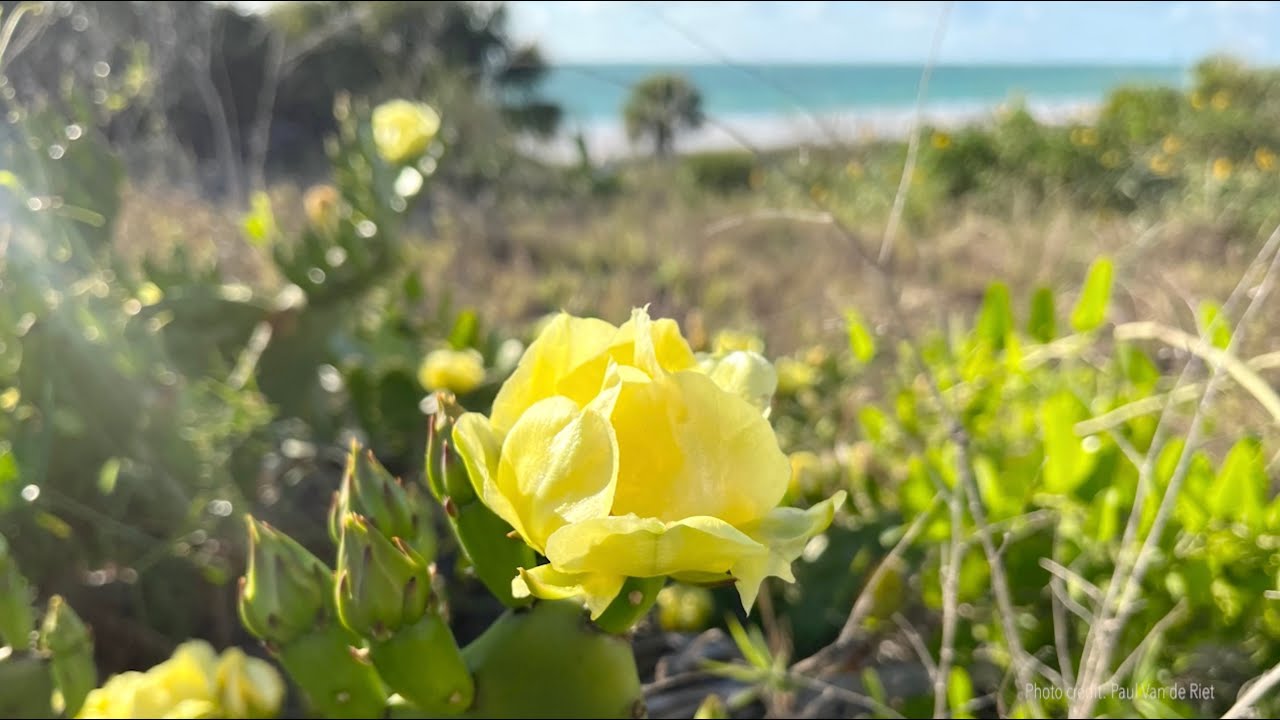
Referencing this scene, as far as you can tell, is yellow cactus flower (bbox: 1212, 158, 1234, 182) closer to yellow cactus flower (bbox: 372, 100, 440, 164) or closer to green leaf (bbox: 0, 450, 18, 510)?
yellow cactus flower (bbox: 372, 100, 440, 164)

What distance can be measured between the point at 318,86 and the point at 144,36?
7.70 metres

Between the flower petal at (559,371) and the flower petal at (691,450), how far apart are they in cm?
4

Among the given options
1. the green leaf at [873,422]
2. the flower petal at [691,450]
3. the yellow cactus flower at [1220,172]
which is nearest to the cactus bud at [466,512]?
the flower petal at [691,450]

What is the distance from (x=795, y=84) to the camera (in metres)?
0.85

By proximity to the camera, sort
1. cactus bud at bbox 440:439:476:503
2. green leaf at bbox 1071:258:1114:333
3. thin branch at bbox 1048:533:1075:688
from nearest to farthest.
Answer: cactus bud at bbox 440:439:476:503, thin branch at bbox 1048:533:1075:688, green leaf at bbox 1071:258:1114:333

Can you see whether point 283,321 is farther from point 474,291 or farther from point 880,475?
point 474,291

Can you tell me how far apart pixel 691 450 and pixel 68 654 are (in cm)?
47

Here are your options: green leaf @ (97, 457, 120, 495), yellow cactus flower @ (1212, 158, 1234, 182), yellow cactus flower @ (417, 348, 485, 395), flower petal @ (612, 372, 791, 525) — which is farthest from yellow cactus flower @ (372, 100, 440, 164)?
yellow cactus flower @ (1212, 158, 1234, 182)

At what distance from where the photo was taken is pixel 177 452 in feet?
3.79

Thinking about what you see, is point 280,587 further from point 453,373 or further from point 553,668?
point 453,373

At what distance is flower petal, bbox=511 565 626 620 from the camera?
353mm

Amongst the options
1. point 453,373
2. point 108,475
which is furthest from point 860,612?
point 108,475

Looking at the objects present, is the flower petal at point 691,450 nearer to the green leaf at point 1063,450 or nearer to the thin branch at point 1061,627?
the thin branch at point 1061,627

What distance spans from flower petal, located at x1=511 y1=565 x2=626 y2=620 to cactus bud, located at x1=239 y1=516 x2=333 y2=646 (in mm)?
165
